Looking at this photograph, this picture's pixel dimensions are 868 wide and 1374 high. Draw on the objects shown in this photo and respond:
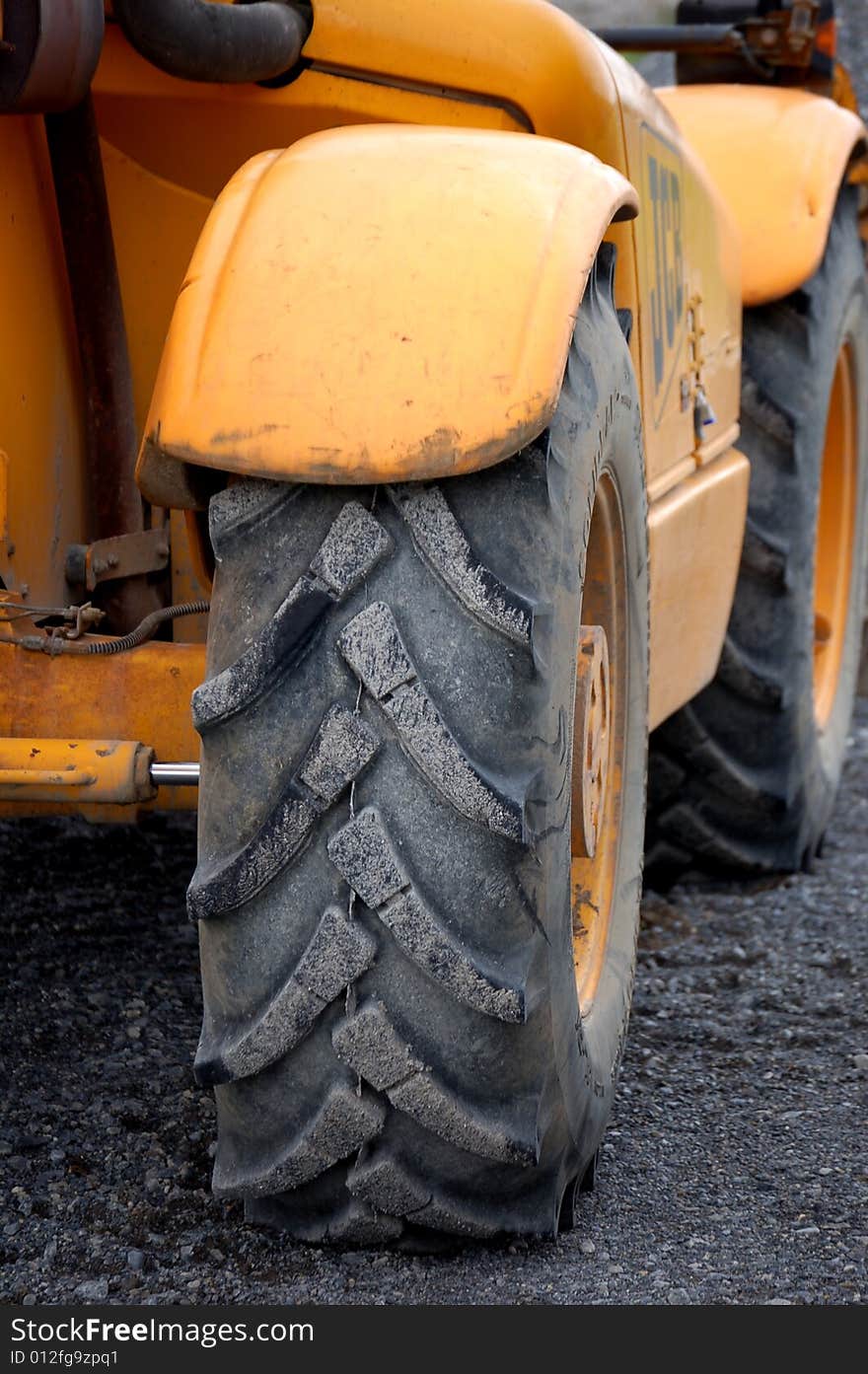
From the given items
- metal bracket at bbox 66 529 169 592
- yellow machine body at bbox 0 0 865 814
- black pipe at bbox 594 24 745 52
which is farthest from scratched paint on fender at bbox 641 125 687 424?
black pipe at bbox 594 24 745 52

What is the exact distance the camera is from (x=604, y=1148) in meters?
2.27

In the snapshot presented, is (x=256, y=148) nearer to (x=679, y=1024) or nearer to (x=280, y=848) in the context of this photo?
(x=280, y=848)

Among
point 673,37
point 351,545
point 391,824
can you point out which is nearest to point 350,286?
point 351,545

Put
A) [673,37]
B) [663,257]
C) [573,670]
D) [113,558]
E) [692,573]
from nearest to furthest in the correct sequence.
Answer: [573,670], [113,558], [663,257], [692,573], [673,37]

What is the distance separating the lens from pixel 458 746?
1.68 meters

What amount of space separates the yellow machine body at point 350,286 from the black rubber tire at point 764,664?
47cm

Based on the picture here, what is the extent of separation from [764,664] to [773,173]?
88 cm

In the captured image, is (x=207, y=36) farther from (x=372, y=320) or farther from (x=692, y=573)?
(x=692, y=573)

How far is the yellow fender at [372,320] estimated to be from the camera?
165cm

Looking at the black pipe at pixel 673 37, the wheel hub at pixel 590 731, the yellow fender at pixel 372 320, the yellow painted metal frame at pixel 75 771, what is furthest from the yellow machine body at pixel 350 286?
the black pipe at pixel 673 37

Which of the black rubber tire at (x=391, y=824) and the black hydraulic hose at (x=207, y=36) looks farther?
the black hydraulic hose at (x=207, y=36)

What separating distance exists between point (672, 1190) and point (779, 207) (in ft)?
6.09

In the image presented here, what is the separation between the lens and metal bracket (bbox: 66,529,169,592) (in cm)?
210

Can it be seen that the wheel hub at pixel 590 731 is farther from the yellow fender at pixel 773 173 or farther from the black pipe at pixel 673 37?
the black pipe at pixel 673 37
